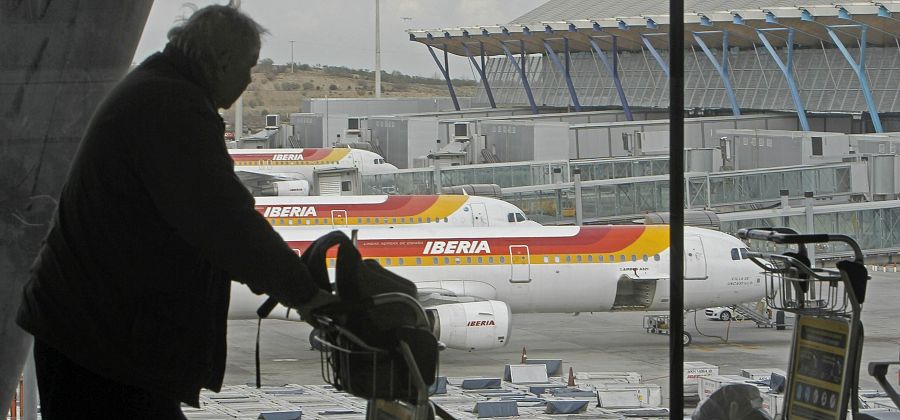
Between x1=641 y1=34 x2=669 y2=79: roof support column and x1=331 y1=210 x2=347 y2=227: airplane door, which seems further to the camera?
x1=641 y1=34 x2=669 y2=79: roof support column

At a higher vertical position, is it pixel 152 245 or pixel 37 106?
pixel 37 106

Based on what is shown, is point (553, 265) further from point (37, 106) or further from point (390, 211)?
point (37, 106)

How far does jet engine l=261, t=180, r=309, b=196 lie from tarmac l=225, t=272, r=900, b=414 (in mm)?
10439

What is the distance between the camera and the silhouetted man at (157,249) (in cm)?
237

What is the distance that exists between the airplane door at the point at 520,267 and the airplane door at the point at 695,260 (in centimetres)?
240

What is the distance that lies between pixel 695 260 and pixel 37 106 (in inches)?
641

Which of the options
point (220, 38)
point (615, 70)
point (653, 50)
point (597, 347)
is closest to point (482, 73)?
point (615, 70)

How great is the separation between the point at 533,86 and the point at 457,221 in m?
38.5

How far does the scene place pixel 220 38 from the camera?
2.53 m

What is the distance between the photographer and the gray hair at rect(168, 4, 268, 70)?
2.53 metres

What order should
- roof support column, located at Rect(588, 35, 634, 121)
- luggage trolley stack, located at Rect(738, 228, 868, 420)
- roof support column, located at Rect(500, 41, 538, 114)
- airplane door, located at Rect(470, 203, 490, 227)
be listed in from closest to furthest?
luggage trolley stack, located at Rect(738, 228, 868, 420) → airplane door, located at Rect(470, 203, 490, 227) → roof support column, located at Rect(588, 35, 634, 121) → roof support column, located at Rect(500, 41, 538, 114)

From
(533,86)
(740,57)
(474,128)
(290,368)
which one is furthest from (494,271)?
(533,86)

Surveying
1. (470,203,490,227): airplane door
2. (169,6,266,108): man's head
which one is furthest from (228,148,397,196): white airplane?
(169,6,266,108): man's head

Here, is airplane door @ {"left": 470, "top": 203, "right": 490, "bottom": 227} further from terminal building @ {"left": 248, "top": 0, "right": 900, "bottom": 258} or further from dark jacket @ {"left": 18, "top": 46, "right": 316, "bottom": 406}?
dark jacket @ {"left": 18, "top": 46, "right": 316, "bottom": 406}
